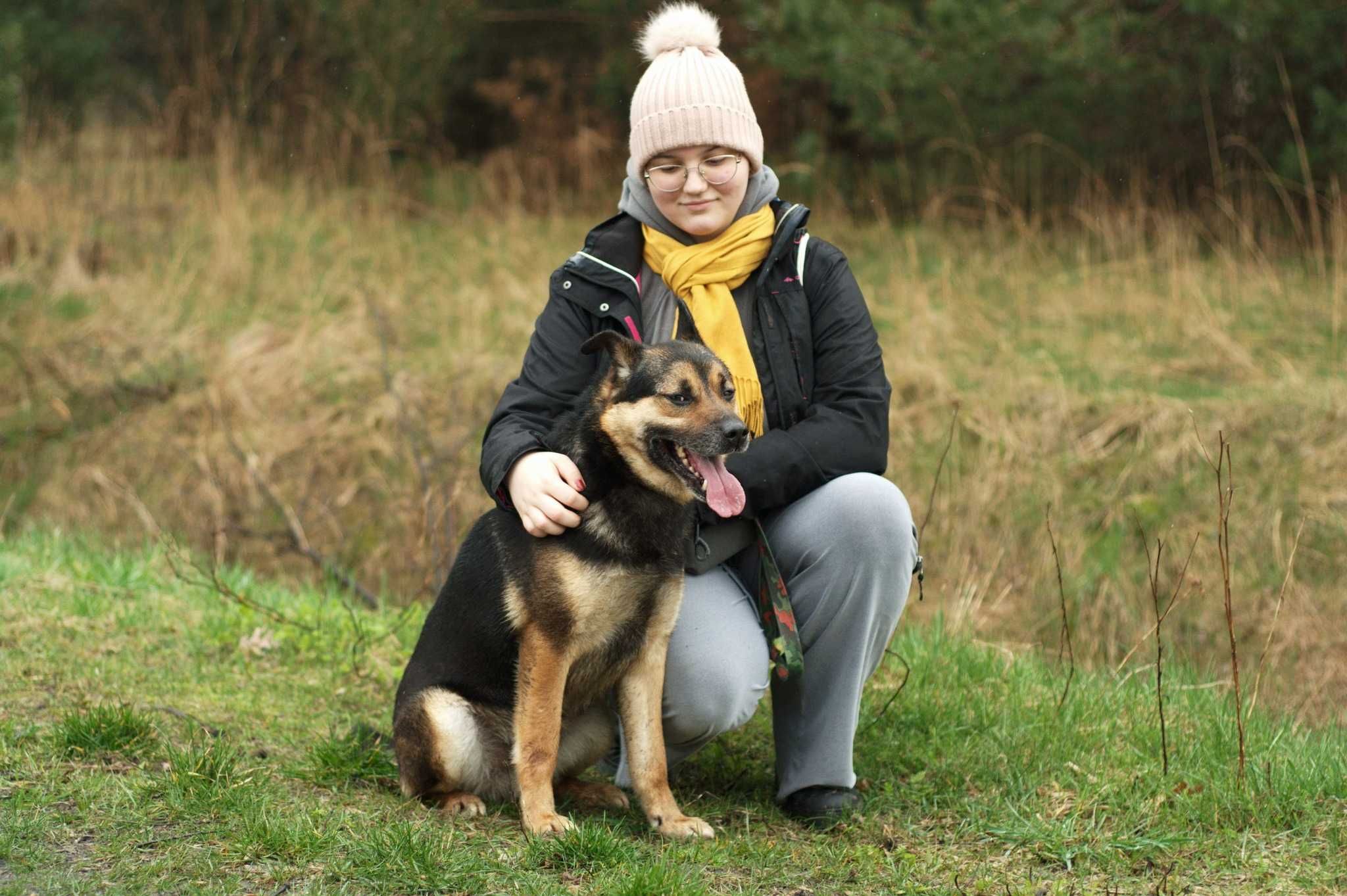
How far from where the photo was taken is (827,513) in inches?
145

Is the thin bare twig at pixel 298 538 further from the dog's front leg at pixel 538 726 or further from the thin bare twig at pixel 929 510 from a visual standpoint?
the dog's front leg at pixel 538 726

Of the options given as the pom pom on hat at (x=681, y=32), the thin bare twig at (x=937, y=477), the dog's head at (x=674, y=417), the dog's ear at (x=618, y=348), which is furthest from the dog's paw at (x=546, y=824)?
the pom pom on hat at (x=681, y=32)

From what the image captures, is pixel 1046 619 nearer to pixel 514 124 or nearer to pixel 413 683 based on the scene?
pixel 413 683

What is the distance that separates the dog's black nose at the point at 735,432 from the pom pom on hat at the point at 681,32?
1.25 metres

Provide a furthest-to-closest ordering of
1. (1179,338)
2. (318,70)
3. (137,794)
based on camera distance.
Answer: (318,70)
(1179,338)
(137,794)

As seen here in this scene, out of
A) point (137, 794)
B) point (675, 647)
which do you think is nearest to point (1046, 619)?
point (675, 647)

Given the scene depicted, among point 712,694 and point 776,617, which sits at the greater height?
point 776,617

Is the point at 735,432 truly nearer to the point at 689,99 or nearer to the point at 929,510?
the point at 689,99

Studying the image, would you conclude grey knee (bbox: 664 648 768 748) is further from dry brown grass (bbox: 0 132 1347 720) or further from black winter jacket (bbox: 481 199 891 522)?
dry brown grass (bbox: 0 132 1347 720)

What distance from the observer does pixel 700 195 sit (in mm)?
3736

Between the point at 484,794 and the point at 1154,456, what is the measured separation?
492 centimetres

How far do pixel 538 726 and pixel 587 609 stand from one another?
13.9 inches

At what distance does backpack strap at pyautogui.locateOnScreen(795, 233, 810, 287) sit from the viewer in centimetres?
378

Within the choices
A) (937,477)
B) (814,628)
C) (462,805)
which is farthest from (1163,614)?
(462,805)
